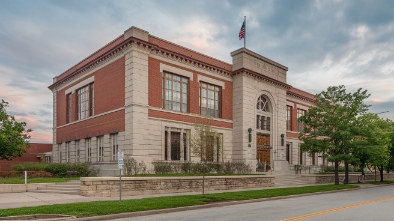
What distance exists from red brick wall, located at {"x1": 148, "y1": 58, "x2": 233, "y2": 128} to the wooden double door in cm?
416

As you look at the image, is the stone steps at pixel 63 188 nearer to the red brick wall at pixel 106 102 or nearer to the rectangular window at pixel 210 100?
the red brick wall at pixel 106 102

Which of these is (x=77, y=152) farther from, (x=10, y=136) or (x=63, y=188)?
(x=63, y=188)

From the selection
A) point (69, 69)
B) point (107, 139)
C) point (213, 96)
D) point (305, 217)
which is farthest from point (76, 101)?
point (305, 217)

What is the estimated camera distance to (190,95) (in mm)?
30906

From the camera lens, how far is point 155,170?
25.7 metres

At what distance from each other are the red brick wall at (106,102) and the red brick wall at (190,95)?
2205 millimetres

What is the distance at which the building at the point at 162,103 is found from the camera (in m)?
26.7

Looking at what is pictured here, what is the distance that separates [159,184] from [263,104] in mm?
20281

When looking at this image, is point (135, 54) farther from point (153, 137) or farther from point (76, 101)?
point (76, 101)

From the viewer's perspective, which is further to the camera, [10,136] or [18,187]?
[10,136]

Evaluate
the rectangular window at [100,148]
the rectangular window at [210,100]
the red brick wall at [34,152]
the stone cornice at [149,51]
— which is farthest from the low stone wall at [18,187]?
the red brick wall at [34,152]

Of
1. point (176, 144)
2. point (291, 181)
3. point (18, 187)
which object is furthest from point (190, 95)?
point (18, 187)

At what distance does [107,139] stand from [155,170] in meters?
5.61

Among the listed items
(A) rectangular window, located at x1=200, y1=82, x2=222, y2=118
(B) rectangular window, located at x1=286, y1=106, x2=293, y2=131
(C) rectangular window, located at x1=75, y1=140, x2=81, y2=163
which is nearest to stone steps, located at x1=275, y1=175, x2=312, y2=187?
(A) rectangular window, located at x1=200, y1=82, x2=222, y2=118
